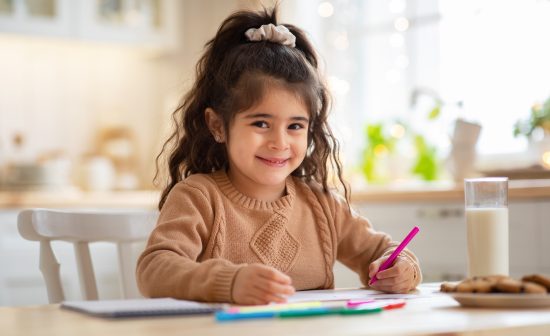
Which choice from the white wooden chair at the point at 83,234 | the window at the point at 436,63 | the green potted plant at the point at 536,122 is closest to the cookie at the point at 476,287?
the white wooden chair at the point at 83,234

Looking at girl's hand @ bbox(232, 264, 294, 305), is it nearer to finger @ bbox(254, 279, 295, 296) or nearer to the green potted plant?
finger @ bbox(254, 279, 295, 296)

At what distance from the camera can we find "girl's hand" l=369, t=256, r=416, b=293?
1302 mm

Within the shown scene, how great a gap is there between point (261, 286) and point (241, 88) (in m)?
0.52

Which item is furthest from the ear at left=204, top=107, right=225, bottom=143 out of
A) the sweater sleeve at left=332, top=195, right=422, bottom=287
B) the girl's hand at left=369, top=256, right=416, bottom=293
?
the girl's hand at left=369, top=256, right=416, bottom=293

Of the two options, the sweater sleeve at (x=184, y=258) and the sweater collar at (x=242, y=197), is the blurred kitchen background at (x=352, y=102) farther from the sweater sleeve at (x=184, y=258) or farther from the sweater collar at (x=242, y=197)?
the sweater sleeve at (x=184, y=258)

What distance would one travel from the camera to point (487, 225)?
137 centimetres

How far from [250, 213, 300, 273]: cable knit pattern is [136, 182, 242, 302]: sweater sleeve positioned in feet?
0.30

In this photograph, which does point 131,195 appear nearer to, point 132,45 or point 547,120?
point 132,45


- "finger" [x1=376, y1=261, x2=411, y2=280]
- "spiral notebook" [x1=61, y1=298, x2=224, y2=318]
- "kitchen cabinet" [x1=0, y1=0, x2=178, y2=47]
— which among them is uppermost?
"kitchen cabinet" [x1=0, y1=0, x2=178, y2=47]

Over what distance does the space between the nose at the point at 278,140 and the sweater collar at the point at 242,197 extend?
11 cm

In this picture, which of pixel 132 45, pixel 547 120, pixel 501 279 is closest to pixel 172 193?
pixel 501 279

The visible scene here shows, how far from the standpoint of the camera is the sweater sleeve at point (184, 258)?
112 cm

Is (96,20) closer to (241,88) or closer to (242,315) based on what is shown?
(241,88)

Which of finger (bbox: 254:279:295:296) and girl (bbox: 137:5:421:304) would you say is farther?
girl (bbox: 137:5:421:304)
